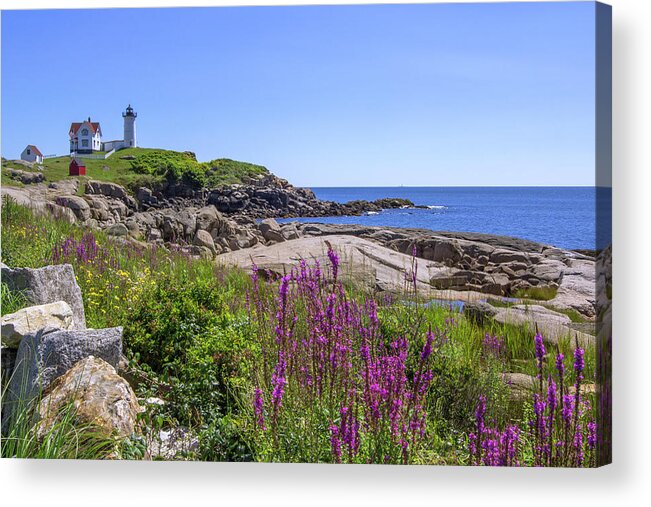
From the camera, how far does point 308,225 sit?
5.69 metres

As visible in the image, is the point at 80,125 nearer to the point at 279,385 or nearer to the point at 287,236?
the point at 287,236

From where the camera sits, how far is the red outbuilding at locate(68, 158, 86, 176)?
18.4 ft

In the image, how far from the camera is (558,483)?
14.5 ft

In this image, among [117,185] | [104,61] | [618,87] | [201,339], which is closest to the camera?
[618,87]

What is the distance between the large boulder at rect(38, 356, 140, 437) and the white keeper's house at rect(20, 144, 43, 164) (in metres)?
1.80

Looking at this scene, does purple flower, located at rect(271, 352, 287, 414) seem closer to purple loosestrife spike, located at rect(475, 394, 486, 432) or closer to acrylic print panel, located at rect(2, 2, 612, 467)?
acrylic print panel, located at rect(2, 2, 612, 467)

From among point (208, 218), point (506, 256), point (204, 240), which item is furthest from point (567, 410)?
point (204, 240)

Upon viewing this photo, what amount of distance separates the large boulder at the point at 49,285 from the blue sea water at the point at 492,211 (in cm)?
208

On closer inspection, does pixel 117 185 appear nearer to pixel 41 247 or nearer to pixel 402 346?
pixel 41 247

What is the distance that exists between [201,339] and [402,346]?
5.01ft


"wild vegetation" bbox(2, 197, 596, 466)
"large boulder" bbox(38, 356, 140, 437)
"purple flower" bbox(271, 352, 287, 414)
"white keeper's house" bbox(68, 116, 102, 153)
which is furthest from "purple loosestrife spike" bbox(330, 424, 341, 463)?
"white keeper's house" bbox(68, 116, 102, 153)

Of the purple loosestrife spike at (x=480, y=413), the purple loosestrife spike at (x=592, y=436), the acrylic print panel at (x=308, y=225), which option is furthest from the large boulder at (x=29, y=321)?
the purple loosestrife spike at (x=592, y=436)

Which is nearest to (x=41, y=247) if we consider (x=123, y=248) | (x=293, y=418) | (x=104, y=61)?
(x=123, y=248)

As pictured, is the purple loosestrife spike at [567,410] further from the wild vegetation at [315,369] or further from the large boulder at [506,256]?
the large boulder at [506,256]
